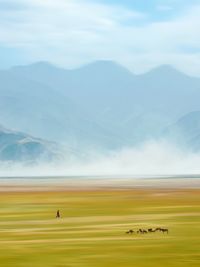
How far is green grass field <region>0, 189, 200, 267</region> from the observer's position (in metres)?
41.6

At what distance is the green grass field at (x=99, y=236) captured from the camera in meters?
41.6

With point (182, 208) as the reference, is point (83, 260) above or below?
below

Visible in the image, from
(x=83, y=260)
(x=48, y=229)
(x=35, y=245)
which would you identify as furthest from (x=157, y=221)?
(x=83, y=260)

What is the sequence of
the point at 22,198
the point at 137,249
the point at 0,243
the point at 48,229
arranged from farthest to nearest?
1. the point at 22,198
2. the point at 48,229
3. the point at 0,243
4. the point at 137,249

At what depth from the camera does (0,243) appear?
160 ft

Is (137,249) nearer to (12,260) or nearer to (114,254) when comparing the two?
(114,254)

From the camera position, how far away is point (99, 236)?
5181 centimetres

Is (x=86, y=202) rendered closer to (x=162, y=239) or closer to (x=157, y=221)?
(x=157, y=221)

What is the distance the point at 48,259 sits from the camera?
41.8 meters

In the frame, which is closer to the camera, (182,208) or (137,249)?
(137,249)

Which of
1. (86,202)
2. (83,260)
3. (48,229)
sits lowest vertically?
(83,260)

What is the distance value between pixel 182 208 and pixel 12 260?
3652cm

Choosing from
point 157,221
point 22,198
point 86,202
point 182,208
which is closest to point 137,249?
point 157,221

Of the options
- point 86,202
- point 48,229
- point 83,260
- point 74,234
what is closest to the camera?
point 83,260
